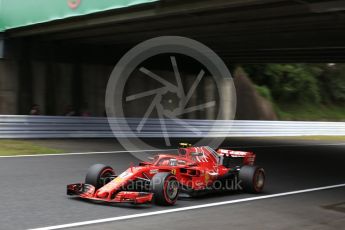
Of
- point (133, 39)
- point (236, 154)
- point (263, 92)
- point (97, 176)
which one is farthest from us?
point (263, 92)

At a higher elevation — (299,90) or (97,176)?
(299,90)

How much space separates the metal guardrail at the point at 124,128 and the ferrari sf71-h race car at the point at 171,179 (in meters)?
10.3

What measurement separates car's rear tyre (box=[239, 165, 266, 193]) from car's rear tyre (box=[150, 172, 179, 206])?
1.80m

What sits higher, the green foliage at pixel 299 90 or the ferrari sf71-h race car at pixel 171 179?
the green foliage at pixel 299 90

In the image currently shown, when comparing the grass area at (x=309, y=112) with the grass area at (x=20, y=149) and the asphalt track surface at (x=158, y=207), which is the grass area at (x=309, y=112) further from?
the asphalt track surface at (x=158, y=207)

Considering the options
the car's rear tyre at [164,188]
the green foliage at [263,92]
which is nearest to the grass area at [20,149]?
the car's rear tyre at [164,188]

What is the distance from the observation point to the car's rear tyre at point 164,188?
793 cm

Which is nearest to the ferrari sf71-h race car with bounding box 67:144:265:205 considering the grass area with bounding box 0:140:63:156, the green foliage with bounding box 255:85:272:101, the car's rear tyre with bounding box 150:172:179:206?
the car's rear tyre with bounding box 150:172:179:206

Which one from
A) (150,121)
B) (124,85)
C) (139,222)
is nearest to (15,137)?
(150,121)

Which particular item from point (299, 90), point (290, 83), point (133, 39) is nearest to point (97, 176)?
point (133, 39)

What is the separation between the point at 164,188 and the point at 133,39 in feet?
49.2

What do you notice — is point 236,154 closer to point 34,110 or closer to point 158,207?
point 158,207

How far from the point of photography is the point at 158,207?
8.02 metres

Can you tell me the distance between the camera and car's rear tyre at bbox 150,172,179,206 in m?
7.93
